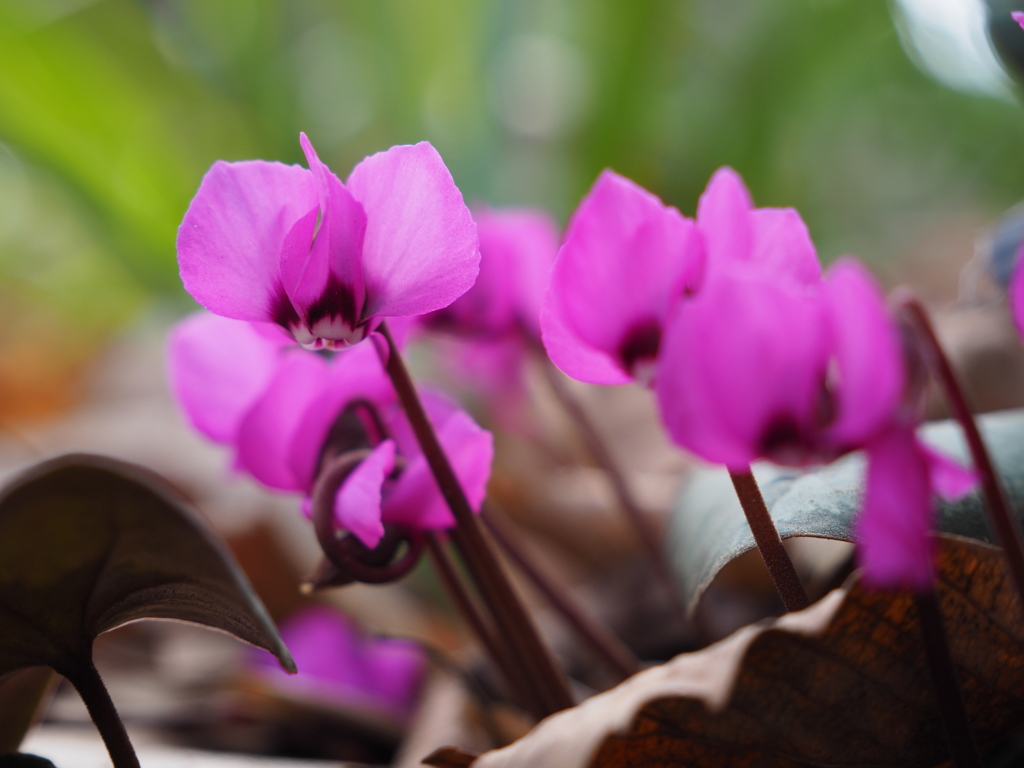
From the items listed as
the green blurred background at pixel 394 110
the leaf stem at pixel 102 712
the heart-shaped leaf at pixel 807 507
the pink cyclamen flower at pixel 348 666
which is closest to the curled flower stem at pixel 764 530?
the heart-shaped leaf at pixel 807 507

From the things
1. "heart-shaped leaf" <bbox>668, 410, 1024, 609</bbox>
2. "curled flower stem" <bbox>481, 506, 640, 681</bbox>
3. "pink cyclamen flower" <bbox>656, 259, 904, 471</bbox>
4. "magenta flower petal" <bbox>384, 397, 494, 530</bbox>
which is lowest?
"curled flower stem" <bbox>481, 506, 640, 681</bbox>

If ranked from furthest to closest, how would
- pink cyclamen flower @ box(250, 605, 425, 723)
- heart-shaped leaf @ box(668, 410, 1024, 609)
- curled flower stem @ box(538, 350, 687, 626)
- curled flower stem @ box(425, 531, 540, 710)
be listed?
pink cyclamen flower @ box(250, 605, 425, 723)
curled flower stem @ box(538, 350, 687, 626)
curled flower stem @ box(425, 531, 540, 710)
heart-shaped leaf @ box(668, 410, 1024, 609)

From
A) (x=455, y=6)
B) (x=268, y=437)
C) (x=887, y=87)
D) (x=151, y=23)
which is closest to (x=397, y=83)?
(x=455, y=6)

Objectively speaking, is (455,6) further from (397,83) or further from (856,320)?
(856,320)

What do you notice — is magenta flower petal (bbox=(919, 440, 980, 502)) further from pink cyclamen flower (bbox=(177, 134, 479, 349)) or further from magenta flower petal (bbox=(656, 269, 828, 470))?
pink cyclamen flower (bbox=(177, 134, 479, 349))

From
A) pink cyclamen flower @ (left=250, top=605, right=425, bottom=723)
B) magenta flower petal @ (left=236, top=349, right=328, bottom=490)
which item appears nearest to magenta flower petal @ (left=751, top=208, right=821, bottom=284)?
magenta flower petal @ (left=236, top=349, right=328, bottom=490)

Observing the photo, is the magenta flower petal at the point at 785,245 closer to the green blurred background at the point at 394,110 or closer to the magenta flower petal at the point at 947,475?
the magenta flower petal at the point at 947,475

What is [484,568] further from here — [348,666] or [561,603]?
[348,666]
